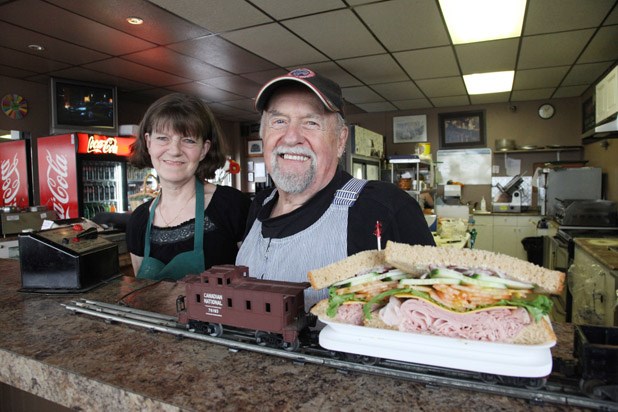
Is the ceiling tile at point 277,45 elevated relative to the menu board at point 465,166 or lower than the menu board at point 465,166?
elevated

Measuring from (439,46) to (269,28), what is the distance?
203 cm

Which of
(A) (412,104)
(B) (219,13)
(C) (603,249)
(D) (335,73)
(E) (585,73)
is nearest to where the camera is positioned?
(C) (603,249)

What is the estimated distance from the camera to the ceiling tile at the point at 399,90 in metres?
6.61

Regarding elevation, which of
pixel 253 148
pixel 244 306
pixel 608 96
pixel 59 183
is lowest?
pixel 244 306

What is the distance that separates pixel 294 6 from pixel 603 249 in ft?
11.3

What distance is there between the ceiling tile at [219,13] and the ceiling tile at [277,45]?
0.57 ft

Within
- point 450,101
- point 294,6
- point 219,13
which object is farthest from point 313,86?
point 450,101

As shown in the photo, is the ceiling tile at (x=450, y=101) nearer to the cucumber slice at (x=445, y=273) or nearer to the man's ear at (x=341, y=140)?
the man's ear at (x=341, y=140)

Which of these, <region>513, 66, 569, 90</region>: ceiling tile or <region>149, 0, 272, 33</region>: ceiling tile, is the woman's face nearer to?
<region>149, 0, 272, 33</region>: ceiling tile

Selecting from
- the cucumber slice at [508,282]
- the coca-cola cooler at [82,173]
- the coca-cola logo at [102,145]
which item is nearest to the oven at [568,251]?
the cucumber slice at [508,282]

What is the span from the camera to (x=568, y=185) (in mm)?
6711

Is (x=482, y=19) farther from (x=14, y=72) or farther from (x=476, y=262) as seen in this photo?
(x=14, y=72)

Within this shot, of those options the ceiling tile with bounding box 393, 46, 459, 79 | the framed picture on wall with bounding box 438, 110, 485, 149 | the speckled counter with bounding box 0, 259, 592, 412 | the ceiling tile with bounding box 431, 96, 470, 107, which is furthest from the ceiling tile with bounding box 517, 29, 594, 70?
the speckled counter with bounding box 0, 259, 592, 412

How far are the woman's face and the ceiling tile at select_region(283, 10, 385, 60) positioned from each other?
229cm
